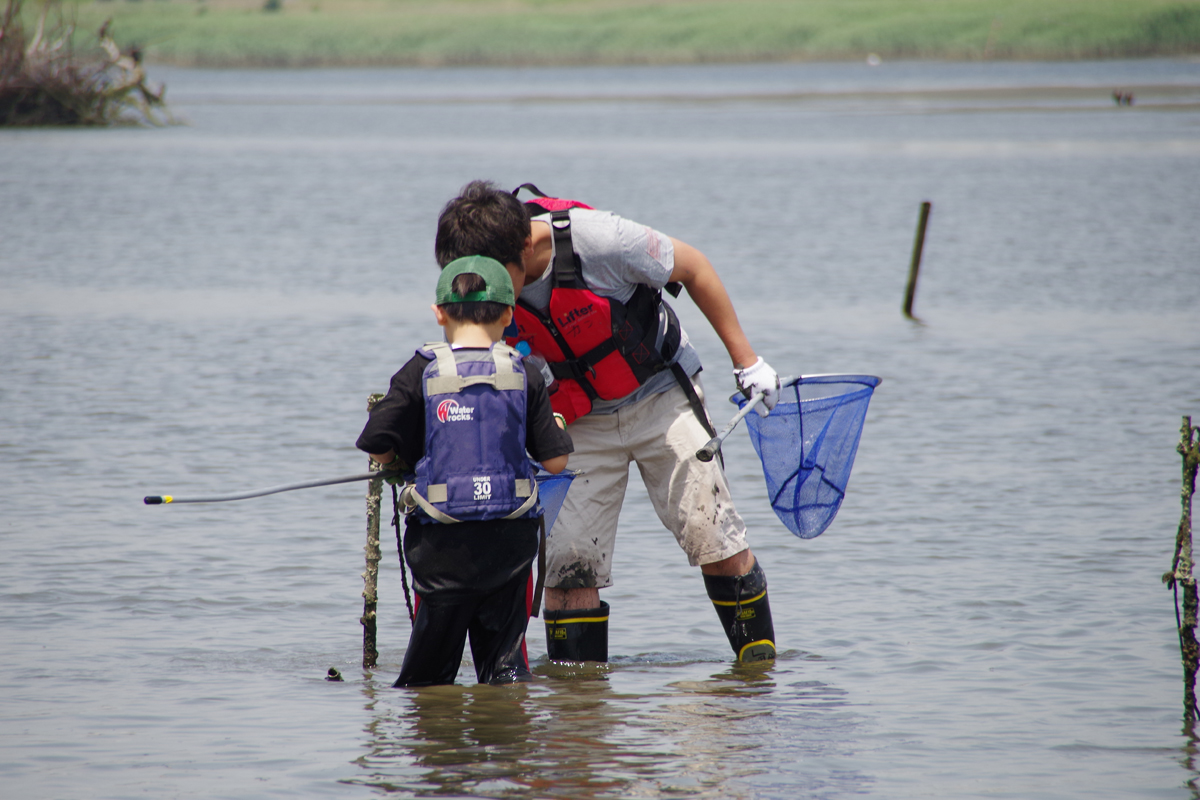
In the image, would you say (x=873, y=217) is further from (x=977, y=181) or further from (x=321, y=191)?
(x=321, y=191)

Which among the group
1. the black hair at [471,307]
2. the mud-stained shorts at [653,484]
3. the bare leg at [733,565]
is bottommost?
the bare leg at [733,565]

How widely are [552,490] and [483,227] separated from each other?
0.84m

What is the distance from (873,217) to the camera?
23.4 metres

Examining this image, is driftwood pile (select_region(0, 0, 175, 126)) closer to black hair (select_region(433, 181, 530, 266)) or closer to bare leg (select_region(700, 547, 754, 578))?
bare leg (select_region(700, 547, 754, 578))

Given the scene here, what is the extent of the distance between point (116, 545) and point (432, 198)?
20137 mm

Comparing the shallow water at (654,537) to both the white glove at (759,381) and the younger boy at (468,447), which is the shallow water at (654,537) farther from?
the white glove at (759,381)

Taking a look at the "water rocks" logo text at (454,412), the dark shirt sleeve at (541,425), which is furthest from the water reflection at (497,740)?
the "water rocks" logo text at (454,412)

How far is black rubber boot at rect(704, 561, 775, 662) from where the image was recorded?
516 centimetres

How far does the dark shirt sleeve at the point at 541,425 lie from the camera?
4258mm

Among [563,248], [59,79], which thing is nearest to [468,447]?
[563,248]

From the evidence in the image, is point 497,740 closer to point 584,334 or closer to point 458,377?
point 458,377

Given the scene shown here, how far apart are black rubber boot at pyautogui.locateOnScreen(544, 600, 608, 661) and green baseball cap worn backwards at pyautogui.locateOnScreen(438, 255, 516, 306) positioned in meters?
1.36

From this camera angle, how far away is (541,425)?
428cm

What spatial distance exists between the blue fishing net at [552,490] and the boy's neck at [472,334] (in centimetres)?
46
